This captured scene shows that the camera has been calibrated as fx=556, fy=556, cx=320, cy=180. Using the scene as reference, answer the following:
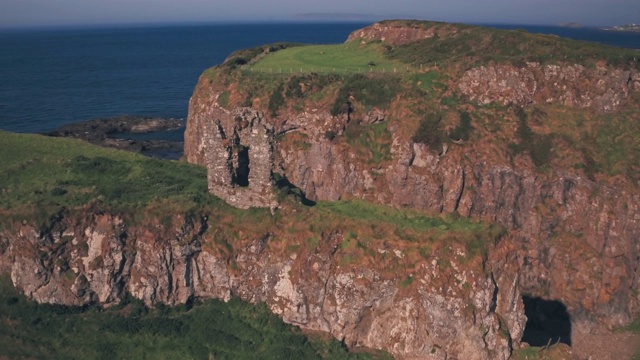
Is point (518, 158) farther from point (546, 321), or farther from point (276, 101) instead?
point (276, 101)

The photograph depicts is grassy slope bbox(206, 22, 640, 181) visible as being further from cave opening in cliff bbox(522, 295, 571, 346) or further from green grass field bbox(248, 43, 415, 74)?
cave opening in cliff bbox(522, 295, 571, 346)

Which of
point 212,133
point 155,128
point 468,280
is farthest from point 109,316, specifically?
point 155,128

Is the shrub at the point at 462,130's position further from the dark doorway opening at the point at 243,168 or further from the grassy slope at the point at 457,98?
the dark doorway opening at the point at 243,168

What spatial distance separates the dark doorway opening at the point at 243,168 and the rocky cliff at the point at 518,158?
9.03 feet

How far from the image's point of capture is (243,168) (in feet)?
128

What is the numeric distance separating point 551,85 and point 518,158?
9.91 meters

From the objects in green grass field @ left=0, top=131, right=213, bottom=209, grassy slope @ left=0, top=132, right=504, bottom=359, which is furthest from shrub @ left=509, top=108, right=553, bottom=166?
green grass field @ left=0, top=131, right=213, bottom=209

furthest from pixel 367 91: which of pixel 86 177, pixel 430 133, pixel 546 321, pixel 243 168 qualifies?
pixel 86 177

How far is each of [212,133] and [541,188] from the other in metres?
25.5

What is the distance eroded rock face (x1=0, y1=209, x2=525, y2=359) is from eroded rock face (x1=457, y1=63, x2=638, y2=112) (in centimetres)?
1902

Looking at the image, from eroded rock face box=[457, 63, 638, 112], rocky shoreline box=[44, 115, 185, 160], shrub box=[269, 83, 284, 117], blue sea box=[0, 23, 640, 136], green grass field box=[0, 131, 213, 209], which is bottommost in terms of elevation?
rocky shoreline box=[44, 115, 185, 160]

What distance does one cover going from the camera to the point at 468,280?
32.4 metres

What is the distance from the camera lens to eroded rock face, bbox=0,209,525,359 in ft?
107

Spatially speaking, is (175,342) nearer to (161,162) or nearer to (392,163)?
(161,162)
